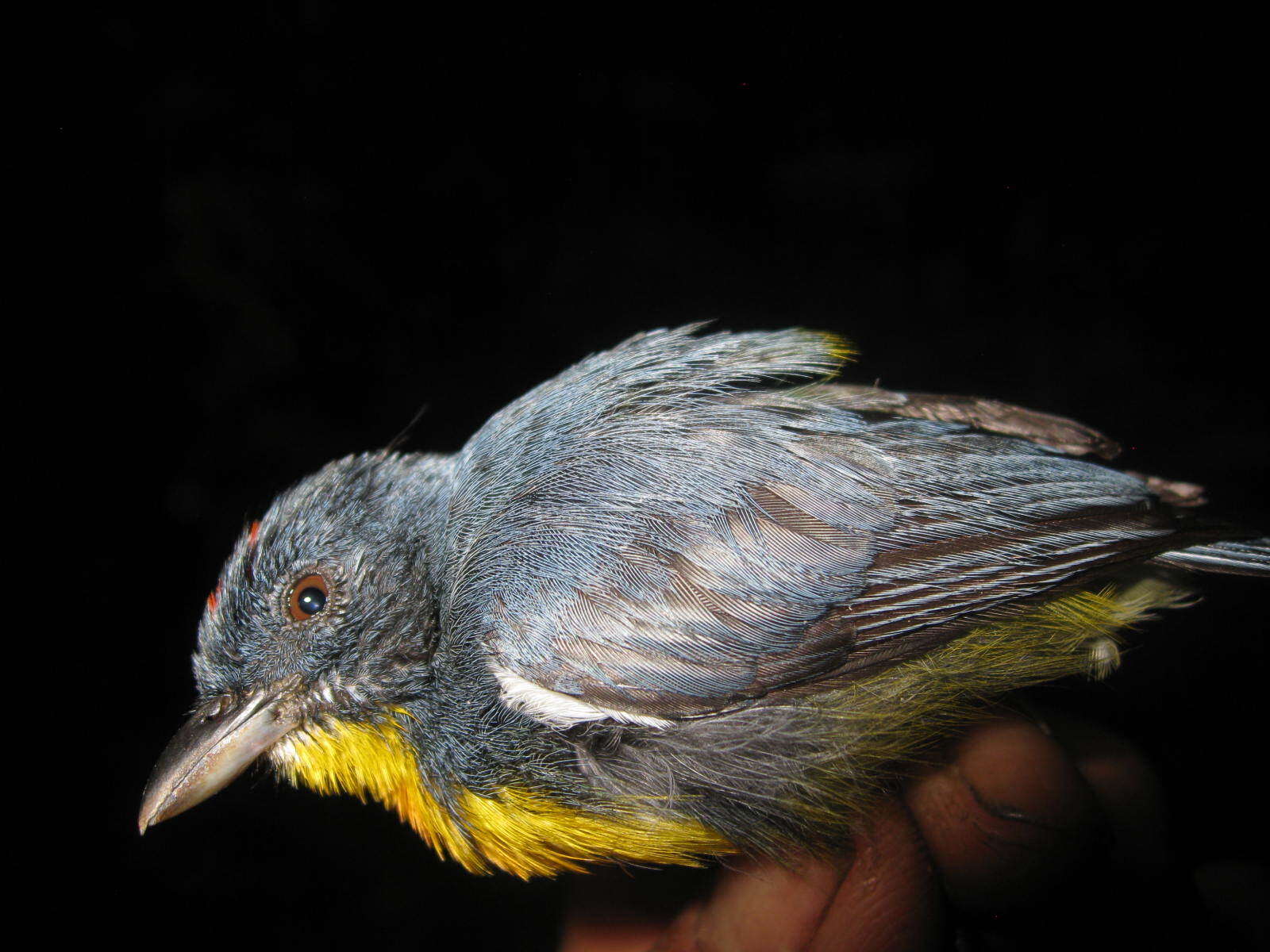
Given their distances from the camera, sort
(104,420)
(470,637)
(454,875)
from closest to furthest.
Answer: (470,637), (104,420), (454,875)

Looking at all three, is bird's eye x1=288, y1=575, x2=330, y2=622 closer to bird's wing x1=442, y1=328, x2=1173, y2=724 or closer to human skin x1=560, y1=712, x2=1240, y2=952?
bird's wing x1=442, y1=328, x2=1173, y2=724

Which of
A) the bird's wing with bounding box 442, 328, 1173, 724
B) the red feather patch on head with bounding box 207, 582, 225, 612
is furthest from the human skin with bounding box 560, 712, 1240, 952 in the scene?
the red feather patch on head with bounding box 207, 582, 225, 612

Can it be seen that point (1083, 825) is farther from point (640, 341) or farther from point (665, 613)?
point (640, 341)

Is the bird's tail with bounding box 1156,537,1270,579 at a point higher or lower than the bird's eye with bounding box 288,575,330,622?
lower

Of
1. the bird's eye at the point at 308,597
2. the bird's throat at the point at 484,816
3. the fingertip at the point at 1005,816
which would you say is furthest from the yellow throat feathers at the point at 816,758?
the bird's eye at the point at 308,597

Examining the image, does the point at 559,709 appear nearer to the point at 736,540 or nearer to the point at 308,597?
the point at 736,540

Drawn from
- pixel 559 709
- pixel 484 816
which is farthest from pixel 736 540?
pixel 484 816

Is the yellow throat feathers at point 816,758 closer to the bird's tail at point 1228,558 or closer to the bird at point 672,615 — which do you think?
the bird at point 672,615

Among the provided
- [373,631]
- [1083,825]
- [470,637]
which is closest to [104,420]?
[373,631]
